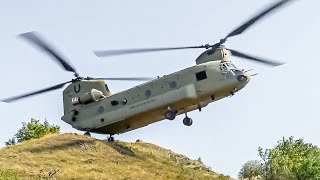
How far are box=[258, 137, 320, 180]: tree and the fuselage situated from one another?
45.3 feet

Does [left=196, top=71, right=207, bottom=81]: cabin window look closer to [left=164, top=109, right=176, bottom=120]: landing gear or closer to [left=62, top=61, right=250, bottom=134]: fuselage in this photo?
[left=62, top=61, right=250, bottom=134]: fuselage

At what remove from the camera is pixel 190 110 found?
39.3 meters

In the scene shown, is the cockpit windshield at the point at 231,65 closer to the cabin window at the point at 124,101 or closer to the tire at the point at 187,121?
the tire at the point at 187,121

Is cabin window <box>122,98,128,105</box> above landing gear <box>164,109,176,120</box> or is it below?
above

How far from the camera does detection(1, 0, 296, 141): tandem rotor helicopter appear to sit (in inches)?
1433

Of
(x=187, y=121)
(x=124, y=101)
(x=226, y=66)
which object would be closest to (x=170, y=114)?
(x=187, y=121)

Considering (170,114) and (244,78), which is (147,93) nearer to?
(170,114)

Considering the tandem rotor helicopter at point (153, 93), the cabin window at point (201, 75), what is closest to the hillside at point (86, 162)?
the tandem rotor helicopter at point (153, 93)

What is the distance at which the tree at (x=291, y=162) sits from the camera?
47969mm

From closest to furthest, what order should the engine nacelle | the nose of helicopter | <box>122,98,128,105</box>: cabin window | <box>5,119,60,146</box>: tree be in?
the nose of helicopter < <box>122,98,128,105</box>: cabin window < the engine nacelle < <box>5,119,60,146</box>: tree

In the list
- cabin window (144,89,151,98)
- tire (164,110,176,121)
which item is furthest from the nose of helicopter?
cabin window (144,89,151,98)

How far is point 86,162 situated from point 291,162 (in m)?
31.7

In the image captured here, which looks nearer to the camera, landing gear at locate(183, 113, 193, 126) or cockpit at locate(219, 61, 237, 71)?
cockpit at locate(219, 61, 237, 71)

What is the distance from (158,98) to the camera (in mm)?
38281
